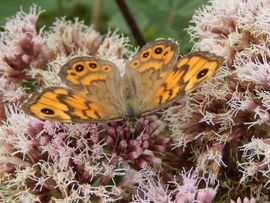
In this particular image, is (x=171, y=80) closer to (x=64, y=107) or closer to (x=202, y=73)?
(x=202, y=73)

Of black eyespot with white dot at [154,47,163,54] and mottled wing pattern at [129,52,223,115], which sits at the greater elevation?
black eyespot with white dot at [154,47,163,54]

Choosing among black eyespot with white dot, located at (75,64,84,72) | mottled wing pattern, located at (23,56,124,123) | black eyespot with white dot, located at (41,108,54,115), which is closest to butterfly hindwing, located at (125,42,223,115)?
mottled wing pattern, located at (23,56,124,123)

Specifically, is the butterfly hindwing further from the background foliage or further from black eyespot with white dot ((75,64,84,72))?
the background foliage

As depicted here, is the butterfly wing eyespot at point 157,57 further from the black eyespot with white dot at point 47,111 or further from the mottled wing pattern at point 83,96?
the black eyespot with white dot at point 47,111

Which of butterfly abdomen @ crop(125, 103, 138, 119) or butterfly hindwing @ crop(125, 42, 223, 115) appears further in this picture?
butterfly abdomen @ crop(125, 103, 138, 119)

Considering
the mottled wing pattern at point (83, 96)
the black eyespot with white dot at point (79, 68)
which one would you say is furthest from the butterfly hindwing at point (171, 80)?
the black eyespot with white dot at point (79, 68)

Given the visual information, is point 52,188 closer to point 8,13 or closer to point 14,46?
point 14,46

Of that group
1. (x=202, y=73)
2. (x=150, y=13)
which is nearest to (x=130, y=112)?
(x=202, y=73)

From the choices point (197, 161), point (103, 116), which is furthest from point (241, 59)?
point (103, 116)
